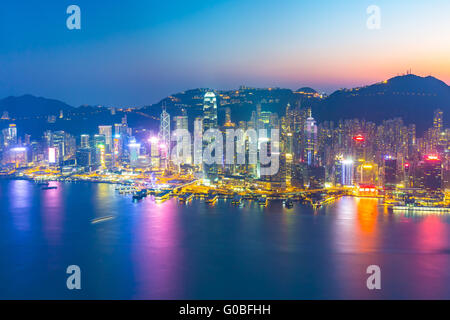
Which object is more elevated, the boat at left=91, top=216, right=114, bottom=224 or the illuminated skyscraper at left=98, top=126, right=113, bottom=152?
the illuminated skyscraper at left=98, top=126, right=113, bottom=152

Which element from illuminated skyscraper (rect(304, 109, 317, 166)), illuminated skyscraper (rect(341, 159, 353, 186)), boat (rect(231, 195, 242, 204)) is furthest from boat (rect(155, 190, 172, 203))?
illuminated skyscraper (rect(341, 159, 353, 186))

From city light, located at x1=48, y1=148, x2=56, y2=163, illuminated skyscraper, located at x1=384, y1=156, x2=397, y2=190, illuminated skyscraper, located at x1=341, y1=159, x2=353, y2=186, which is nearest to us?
illuminated skyscraper, located at x1=384, y1=156, x2=397, y2=190

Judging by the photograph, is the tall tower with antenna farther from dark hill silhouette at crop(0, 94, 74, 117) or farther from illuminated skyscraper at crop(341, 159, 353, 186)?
dark hill silhouette at crop(0, 94, 74, 117)

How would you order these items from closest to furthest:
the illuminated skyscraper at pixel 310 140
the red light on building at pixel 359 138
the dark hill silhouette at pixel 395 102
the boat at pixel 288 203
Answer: the boat at pixel 288 203, the illuminated skyscraper at pixel 310 140, the red light on building at pixel 359 138, the dark hill silhouette at pixel 395 102

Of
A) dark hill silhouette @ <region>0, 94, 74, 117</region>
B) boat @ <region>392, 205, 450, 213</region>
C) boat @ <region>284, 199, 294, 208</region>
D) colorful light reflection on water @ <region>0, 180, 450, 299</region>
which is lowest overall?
colorful light reflection on water @ <region>0, 180, 450, 299</region>

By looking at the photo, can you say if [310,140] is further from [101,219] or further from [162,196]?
[101,219]

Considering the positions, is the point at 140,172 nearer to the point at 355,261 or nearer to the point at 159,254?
the point at 159,254

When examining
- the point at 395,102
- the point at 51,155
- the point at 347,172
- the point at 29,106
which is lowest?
the point at 347,172

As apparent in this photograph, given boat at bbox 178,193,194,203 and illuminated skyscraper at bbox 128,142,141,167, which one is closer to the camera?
boat at bbox 178,193,194,203

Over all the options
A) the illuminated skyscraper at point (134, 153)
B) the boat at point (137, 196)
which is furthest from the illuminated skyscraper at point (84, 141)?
the boat at point (137, 196)

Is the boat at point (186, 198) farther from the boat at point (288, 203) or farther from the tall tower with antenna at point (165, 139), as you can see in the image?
the tall tower with antenna at point (165, 139)

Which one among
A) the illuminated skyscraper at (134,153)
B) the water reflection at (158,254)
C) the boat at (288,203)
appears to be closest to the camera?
the water reflection at (158,254)

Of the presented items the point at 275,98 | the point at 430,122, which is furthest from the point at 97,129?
the point at 430,122

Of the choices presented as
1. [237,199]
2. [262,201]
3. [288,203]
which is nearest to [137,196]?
[237,199]
